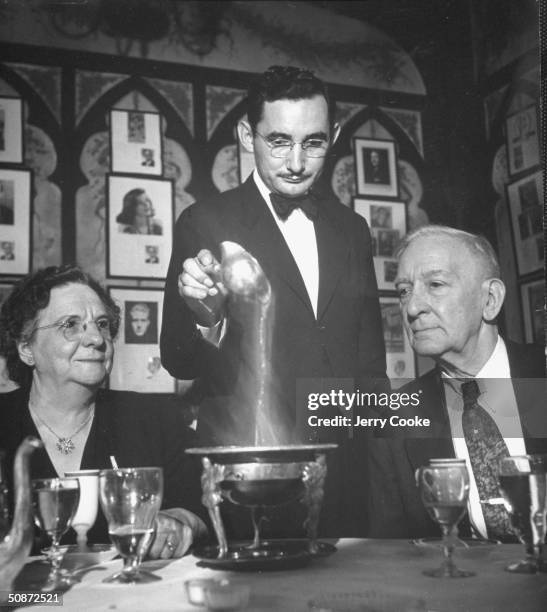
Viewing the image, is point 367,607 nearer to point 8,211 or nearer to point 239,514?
point 239,514

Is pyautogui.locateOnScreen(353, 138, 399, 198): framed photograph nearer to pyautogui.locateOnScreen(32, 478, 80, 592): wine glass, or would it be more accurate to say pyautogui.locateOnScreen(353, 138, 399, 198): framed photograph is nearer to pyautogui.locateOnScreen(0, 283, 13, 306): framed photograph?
pyautogui.locateOnScreen(0, 283, 13, 306): framed photograph

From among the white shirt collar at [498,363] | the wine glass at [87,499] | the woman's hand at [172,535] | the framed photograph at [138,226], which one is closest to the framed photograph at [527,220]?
the white shirt collar at [498,363]

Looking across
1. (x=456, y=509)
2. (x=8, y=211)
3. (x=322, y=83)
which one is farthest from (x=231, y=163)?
(x=456, y=509)

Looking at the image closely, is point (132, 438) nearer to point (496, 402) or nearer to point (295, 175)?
point (295, 175)

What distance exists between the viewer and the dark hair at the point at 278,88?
70.4 inches

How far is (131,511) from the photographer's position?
1.19 m

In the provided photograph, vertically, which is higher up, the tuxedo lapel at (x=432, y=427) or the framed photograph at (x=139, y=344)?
the framed photograph at (x=139, y=344)

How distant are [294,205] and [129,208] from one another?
0.41m

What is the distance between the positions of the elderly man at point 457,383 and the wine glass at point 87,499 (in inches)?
26.3

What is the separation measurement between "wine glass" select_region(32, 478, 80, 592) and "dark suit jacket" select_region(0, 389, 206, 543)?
42 centimetres

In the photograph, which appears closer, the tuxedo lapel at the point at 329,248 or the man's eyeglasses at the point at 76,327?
the man's eyeglasses at the point at 76,327

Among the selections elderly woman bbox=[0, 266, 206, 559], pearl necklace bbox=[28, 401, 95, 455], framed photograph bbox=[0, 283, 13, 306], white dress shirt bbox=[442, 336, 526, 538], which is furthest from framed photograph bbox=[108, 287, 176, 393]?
white dress shirt bbox=[442, 336, 526, 538]

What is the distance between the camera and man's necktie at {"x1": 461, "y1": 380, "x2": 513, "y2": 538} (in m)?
1.70

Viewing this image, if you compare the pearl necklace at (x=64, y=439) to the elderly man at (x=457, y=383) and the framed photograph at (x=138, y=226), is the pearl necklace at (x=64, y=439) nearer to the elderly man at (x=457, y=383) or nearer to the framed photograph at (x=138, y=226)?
the framed photograph at (x=138, y=226)
